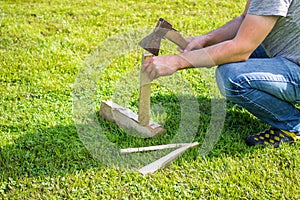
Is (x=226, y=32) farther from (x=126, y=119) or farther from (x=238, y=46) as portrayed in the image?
(x=126, y=119)

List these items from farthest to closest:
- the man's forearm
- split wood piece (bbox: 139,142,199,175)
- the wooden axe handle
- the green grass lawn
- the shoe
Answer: the man's forearm, the shoe, the wooden axe handle, split wood piece (bbox: 139,142,199,175), the green grass lawn

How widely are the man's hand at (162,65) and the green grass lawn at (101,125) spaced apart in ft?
1.02

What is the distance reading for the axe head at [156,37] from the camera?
256 centimetres

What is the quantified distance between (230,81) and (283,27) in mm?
446

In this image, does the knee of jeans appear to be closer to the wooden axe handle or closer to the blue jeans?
the blue jeans

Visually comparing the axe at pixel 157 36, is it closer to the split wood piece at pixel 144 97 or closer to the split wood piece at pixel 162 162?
the split wood piece at pixel 144 97

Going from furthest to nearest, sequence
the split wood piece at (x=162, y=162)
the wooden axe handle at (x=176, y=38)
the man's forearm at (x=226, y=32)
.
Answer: the man's forearm at (x=226, y=32), the wooden axe handle at (x=176, y=38), the split wood piece at (x=162, y=162)

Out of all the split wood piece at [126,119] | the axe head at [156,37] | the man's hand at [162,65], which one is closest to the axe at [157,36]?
the axe head at [156,37]

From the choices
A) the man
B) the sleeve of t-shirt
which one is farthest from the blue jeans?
A: the sleeve of t-shirt

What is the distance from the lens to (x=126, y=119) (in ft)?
9.70

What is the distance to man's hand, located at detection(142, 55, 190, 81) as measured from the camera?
2430mm

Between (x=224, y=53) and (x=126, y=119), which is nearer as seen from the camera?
(x=224, y=53)

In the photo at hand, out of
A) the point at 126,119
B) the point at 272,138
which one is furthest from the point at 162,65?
the point at 272,138

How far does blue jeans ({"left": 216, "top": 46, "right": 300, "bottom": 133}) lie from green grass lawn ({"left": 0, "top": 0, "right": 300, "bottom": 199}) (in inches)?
9.4
